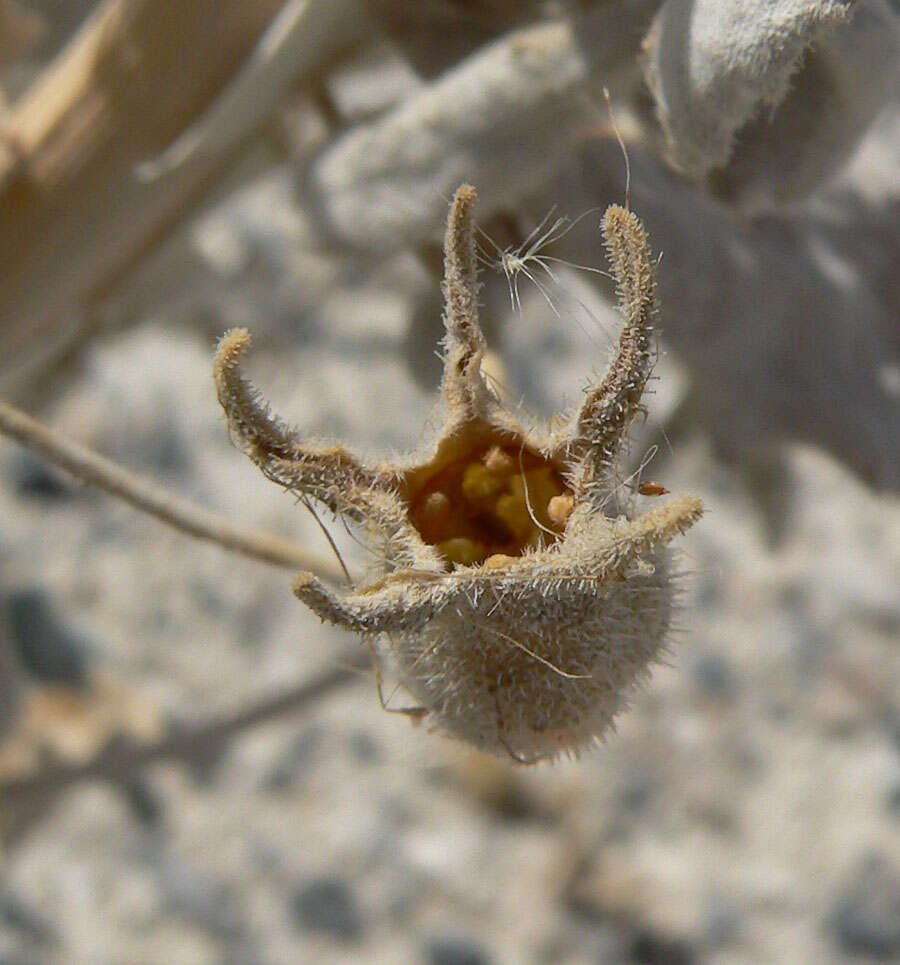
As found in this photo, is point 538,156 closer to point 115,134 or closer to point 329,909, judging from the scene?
point 115,134

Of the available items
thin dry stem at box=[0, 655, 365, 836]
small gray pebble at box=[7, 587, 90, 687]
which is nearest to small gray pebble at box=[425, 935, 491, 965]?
thin dry stem at box=[0, 655, 365, 836]

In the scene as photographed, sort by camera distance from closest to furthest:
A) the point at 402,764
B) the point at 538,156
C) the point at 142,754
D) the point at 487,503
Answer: the point at 487,503
the point at 538,156
the point at 142,754
the point at 402,764


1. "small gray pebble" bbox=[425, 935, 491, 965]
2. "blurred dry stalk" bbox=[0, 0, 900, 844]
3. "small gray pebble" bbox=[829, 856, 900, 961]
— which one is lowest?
"small gray pebble" bbox=[425, 935, 491, 965]

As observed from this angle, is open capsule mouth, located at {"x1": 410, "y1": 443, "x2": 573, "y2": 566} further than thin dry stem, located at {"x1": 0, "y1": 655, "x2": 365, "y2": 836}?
No

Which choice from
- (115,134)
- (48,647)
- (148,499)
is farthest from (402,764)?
(115,134)

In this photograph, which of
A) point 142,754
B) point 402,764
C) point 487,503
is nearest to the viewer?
point 487,503

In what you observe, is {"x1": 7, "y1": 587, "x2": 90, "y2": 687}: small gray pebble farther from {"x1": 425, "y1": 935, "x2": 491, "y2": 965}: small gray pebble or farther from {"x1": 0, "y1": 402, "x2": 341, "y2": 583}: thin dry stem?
{"x1": 0, "y1": 402, "x2": 341, "y2": 583}: thin dry stem

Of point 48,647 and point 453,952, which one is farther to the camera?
point 48,647

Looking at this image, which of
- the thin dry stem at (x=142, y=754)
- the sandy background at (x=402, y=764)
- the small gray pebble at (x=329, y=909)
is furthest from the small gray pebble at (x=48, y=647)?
the small gray pebble at (x=329, y=909)

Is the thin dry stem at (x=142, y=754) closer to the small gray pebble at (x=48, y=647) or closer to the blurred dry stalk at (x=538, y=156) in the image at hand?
the small gray pebble at (x=48, y=647)
